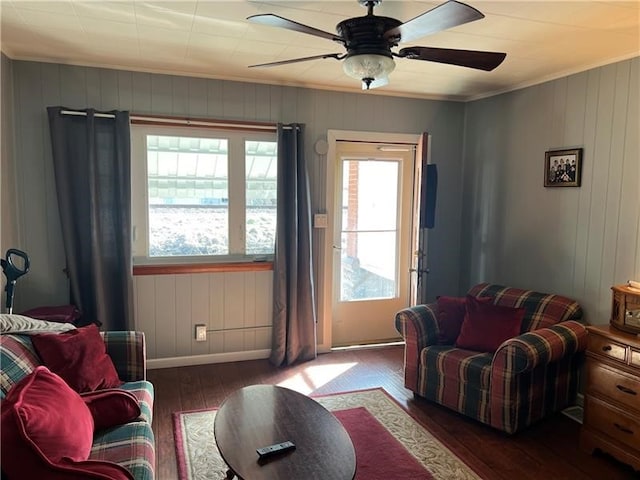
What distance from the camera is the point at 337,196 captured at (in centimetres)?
422

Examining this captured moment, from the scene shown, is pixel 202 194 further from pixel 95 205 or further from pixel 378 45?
pixel 378 45

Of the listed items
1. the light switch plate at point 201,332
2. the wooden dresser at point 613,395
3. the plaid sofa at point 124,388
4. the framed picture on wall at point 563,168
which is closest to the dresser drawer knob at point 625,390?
the wooden dresser at point 613,395

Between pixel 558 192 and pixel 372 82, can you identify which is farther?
pixel 558 192

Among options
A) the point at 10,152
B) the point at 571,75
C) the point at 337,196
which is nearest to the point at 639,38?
the point at 571,75

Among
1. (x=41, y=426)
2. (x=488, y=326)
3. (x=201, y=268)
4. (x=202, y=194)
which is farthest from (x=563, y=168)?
(x=41, y=426)

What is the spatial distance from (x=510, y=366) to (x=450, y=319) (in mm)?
705

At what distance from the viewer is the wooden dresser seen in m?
2.40

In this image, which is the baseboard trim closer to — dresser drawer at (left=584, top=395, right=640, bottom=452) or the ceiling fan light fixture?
dresser drawer at (left=584, top=395, right=640, bottom=452)

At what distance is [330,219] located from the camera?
4.08 m

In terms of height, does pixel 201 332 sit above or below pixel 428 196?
below

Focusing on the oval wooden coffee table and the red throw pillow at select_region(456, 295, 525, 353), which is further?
the red throw pillow at select_region(456, 295, 525, 353)

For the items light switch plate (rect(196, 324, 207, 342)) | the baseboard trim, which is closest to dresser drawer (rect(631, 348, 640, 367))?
the baseboard trim

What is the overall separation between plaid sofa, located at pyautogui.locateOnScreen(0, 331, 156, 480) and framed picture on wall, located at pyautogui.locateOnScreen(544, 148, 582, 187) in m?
3.05

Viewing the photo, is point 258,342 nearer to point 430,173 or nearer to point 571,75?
point 430,173
